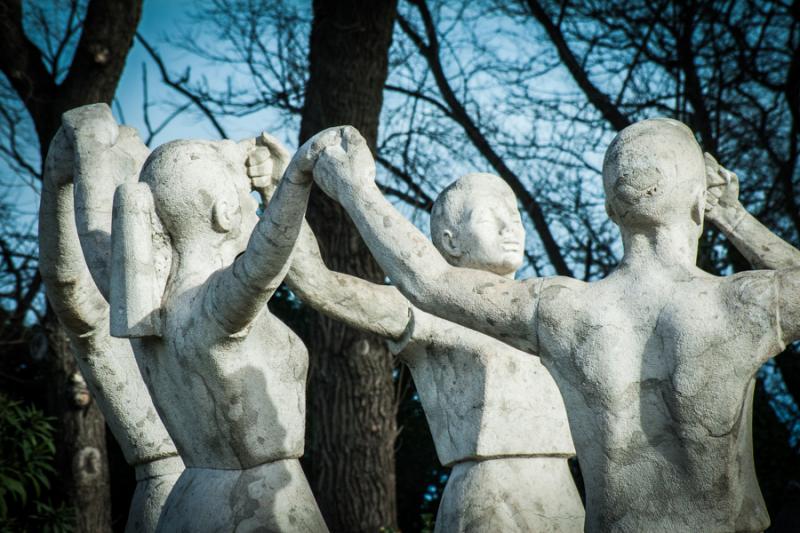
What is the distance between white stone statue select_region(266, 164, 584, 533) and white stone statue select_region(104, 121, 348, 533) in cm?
33

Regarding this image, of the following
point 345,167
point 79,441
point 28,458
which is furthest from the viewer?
point 28,458

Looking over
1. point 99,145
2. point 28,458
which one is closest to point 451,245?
point 99,145

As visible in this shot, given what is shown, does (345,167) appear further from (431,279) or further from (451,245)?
(451,245)

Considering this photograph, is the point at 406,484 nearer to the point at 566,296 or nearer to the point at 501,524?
the point at 501,524

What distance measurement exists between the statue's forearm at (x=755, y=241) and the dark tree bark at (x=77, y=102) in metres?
5.63

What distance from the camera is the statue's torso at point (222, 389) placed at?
→ 4391 mm

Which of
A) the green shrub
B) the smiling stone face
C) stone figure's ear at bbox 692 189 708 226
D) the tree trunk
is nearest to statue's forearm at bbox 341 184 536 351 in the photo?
stone figure's ear at bbox 692 189 708 226

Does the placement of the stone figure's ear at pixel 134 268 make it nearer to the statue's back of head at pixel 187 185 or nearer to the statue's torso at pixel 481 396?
the statue's back of head at pixel 187 185

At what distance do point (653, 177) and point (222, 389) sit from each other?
176 centimetres

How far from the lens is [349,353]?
26.9ft

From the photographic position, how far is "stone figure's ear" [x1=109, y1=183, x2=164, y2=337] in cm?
441

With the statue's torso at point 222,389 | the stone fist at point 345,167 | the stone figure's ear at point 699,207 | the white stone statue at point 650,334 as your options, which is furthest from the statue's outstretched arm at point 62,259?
the stone figure's ear at point 699,207

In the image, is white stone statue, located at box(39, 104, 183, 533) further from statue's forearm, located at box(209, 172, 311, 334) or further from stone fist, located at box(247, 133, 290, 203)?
statue's forearm, located at box(209, 172, 311, 334)

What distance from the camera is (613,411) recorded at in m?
3.50
